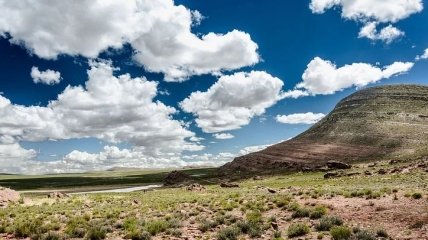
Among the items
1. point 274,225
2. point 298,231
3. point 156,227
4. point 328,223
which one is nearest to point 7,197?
point 156,227

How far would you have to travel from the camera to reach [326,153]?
135500 mm

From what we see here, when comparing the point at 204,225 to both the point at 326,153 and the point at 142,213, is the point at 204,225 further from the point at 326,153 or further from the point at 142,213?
the point at 326,153

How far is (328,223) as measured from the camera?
72.0 feet

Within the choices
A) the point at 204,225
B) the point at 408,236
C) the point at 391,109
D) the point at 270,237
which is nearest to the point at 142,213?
the point at 204,225

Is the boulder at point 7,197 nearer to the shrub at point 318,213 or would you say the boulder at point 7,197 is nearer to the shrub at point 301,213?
the shrub at point 301,213

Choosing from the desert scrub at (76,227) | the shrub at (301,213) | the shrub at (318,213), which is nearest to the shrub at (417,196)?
the shrub at (318,213)

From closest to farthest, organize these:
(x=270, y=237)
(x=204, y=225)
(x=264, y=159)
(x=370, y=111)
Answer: (x=270, y=237), (x=204, y=225), (x=264, y=159), (x=370, y=111)

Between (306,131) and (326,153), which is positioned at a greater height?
(306,131)

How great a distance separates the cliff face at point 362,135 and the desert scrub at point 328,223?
9605 cm

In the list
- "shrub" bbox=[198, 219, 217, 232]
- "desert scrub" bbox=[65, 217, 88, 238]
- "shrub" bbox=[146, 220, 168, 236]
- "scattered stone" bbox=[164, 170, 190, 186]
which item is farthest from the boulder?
"scattered stone" bbox=[164, 170, 190, 186]

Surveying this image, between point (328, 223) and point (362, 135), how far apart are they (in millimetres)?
126727

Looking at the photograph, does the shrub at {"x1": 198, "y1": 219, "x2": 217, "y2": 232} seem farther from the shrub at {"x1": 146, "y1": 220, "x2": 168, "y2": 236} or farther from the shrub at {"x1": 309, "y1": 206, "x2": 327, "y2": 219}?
the shrub at {"x1": 309, "y1": 206, "x2": 327, "y2": 219}

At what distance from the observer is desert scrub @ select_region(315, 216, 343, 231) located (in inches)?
856

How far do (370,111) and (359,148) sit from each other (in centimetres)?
3227
